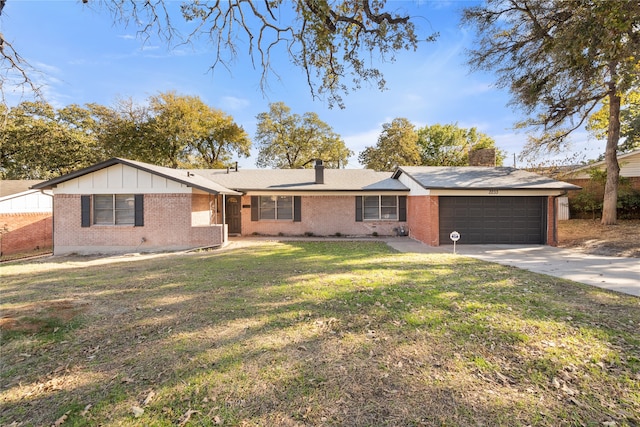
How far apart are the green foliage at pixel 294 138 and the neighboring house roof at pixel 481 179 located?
1804cm

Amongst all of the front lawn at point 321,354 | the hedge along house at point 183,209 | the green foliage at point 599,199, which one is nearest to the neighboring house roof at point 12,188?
the hedge along house at point 183,209

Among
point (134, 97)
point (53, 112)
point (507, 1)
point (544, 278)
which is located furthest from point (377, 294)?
point (53, 112)

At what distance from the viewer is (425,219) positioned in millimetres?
12227

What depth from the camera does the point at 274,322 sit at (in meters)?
3.98

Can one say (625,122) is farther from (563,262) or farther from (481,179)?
(563,262)

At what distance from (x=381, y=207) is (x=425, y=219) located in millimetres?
3066

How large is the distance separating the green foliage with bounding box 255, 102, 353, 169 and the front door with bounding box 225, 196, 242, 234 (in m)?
16.6

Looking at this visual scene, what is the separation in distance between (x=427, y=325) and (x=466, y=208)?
31.6ft

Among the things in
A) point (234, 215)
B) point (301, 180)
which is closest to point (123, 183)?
point (234, 215)

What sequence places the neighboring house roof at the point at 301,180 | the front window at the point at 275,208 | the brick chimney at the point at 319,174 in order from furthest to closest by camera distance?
the brick chimney at the point at 319,174 < the front window at the point at 275,208 < the neighboring house roof at the point at 301,180

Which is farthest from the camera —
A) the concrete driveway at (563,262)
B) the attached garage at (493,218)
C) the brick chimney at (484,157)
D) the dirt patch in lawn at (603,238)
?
the brick chimney at (484,157)

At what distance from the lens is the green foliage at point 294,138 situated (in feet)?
100

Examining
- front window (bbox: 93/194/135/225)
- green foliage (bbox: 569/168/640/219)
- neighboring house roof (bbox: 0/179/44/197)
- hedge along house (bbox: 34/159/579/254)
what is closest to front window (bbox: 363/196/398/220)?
hedge along house (bbox: 34/159/579/254)

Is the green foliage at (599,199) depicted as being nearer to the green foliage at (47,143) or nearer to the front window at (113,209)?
the front window at (113,209)
